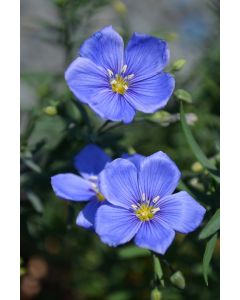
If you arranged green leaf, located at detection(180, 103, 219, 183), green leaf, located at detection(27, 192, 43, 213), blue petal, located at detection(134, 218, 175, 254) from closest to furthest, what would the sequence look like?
1. blue petal, located at detection(134, 218, 175, 254)
2. green leaf, located at detection(180, 103, 219, 183)
3. green leaf, located at detection(27, 192, 43, 213)

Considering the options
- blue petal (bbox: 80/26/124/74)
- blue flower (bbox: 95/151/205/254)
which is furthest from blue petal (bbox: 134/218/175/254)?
blue petal (bbox: 80/26/124/74)

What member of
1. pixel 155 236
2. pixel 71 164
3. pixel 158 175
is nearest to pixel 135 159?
pixel 158 175

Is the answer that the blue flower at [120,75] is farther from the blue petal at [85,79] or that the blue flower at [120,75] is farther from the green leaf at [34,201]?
the green leaf at [34,201]

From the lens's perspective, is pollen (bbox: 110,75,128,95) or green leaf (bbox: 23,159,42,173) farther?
green leaf (bbox: 23,159,42,173)

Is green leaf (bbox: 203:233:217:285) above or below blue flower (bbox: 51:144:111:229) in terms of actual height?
below

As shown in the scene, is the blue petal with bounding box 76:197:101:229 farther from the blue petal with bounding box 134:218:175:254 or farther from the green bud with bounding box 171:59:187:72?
the green bud with bounding box 171:59:187:72

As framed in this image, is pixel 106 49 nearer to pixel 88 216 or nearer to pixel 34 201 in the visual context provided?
pixel 88 216

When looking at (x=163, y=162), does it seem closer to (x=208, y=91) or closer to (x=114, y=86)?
(x=114, y=86)
